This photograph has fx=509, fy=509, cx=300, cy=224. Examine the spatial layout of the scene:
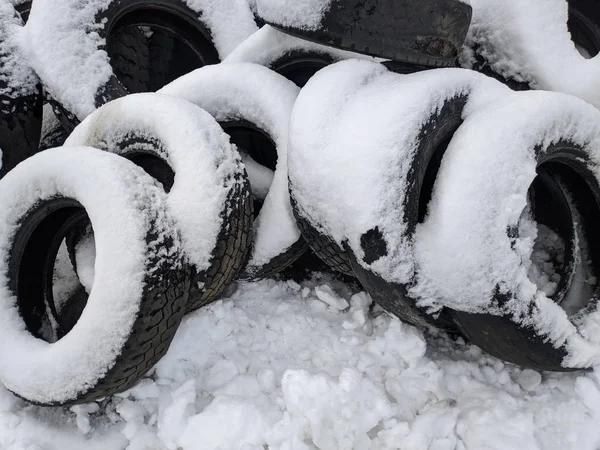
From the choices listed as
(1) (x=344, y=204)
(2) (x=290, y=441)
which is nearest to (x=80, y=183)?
(1) (x=344, y=204)

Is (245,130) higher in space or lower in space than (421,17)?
lower

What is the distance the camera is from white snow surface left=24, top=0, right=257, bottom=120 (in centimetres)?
234

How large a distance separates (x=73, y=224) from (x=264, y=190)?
80cm

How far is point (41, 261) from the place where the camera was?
6.80ft

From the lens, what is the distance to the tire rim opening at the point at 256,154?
2131 mm

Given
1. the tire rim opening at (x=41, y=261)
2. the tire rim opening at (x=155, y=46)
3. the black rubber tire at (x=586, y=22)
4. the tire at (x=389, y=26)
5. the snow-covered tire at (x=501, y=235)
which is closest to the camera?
the snow-covered tire at (x=501, y=235)

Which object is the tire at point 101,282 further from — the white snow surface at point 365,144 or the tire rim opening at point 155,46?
the tire rim opening at point 155,46

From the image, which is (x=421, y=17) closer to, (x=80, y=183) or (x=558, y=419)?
(x=80, y=183)

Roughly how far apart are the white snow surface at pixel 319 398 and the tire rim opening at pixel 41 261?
29cm

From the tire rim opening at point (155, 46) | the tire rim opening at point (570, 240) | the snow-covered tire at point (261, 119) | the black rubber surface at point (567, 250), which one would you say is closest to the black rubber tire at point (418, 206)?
the black rubber surface at point (567, 250)

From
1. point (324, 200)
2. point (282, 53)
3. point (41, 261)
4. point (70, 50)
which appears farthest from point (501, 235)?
point (70, 50)

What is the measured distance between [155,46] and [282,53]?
3.79 feet

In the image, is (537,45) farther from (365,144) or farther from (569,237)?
(365,144)

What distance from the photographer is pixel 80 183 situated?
1.71 metres
